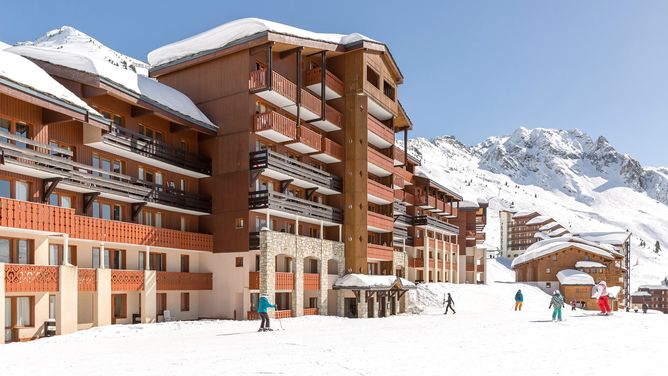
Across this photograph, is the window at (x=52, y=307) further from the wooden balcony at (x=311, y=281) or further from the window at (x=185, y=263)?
the wooden balcony at (x=311, y=281)

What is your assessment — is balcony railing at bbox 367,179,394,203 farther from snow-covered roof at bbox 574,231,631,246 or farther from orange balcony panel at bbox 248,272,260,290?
snow-covered roof at bbox 574,231,631,246

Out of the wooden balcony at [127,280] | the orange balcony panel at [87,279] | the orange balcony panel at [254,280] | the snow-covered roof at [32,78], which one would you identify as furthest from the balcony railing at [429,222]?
the snow-covered roof at [32,78]

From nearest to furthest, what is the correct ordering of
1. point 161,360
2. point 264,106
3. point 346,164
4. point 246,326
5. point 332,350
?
point 161,360 → point 332,350 → point 246,326 → point 264,106 → point 346,164

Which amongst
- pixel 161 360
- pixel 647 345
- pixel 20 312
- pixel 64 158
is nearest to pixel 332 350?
pixel 161 360

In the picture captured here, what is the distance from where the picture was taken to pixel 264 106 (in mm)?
42938

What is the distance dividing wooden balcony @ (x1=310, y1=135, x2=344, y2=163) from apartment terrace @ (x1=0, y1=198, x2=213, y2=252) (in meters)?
11.4

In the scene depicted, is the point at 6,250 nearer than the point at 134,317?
Yes

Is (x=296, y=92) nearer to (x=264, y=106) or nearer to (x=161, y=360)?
(x=264, y=106)

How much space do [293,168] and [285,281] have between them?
7.70 m

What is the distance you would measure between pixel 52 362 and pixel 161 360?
10.2ft

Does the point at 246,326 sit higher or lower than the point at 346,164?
lower

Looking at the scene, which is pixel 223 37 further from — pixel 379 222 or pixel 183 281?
pixel 379 222

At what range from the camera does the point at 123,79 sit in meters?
35.2

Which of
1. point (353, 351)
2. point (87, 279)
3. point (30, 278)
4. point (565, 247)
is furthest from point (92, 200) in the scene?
point (565, 247)
